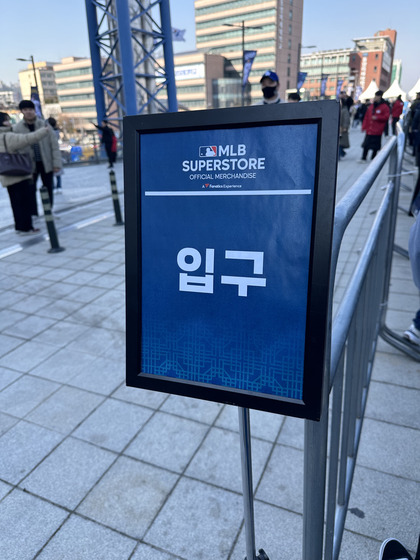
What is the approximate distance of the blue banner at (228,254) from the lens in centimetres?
91

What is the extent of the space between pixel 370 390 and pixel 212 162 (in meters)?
2.40

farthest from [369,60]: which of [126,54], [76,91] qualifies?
[126,54]

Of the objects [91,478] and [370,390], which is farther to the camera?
[370,390]

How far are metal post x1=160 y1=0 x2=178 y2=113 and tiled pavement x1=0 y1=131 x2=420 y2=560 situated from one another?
52.1ft

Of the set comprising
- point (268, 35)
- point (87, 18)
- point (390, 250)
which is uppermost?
point (268, 35)

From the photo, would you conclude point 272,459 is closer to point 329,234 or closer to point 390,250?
point 329,234

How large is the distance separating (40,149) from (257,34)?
91231 mm

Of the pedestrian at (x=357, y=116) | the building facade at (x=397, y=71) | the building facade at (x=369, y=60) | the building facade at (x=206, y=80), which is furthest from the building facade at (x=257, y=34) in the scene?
the building facade at (x=397, y=71)

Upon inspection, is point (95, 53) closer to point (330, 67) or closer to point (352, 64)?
point (352, 64)

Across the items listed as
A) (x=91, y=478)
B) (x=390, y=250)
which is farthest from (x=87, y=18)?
(x=91, y=478)

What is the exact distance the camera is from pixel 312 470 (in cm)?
101

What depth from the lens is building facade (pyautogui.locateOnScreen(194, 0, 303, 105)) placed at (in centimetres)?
8131

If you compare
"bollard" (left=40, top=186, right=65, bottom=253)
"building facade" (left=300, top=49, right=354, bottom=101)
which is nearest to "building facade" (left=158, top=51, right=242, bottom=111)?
"building facade" (left=300, top=49, right=354, bottom=101)

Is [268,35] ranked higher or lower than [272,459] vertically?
higher
